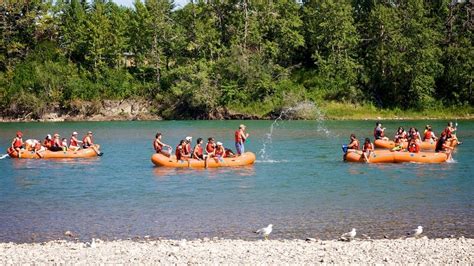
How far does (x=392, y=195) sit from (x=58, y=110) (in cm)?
5819

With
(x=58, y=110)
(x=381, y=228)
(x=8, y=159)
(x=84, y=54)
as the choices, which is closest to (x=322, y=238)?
(x=381, y=228)

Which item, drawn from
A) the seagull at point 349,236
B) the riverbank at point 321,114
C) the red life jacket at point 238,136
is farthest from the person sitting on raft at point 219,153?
the riverbank at point 321,114

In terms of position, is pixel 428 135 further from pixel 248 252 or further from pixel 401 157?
pixel 248 252

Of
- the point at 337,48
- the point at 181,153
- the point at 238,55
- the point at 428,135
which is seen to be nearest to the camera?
the point at 181,153

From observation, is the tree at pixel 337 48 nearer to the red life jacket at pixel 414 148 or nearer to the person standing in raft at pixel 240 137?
the red life jacket at pixel 414 148

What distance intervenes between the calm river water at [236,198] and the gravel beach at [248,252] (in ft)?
4.67

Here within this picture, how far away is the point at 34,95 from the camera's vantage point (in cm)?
7369

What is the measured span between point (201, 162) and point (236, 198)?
7.21 m

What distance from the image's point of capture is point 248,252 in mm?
13117

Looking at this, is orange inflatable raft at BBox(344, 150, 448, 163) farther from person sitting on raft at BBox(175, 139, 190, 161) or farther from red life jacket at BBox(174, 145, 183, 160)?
red life jacket at BBox(174, 145, 183, 160)

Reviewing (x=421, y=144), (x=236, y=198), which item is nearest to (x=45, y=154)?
(x=236, y=198)

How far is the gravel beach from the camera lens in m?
12.4

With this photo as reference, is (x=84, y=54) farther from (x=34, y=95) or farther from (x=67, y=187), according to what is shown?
(x=67, y=187)

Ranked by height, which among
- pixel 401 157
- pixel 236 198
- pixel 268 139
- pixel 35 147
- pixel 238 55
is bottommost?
pixel 236 198
